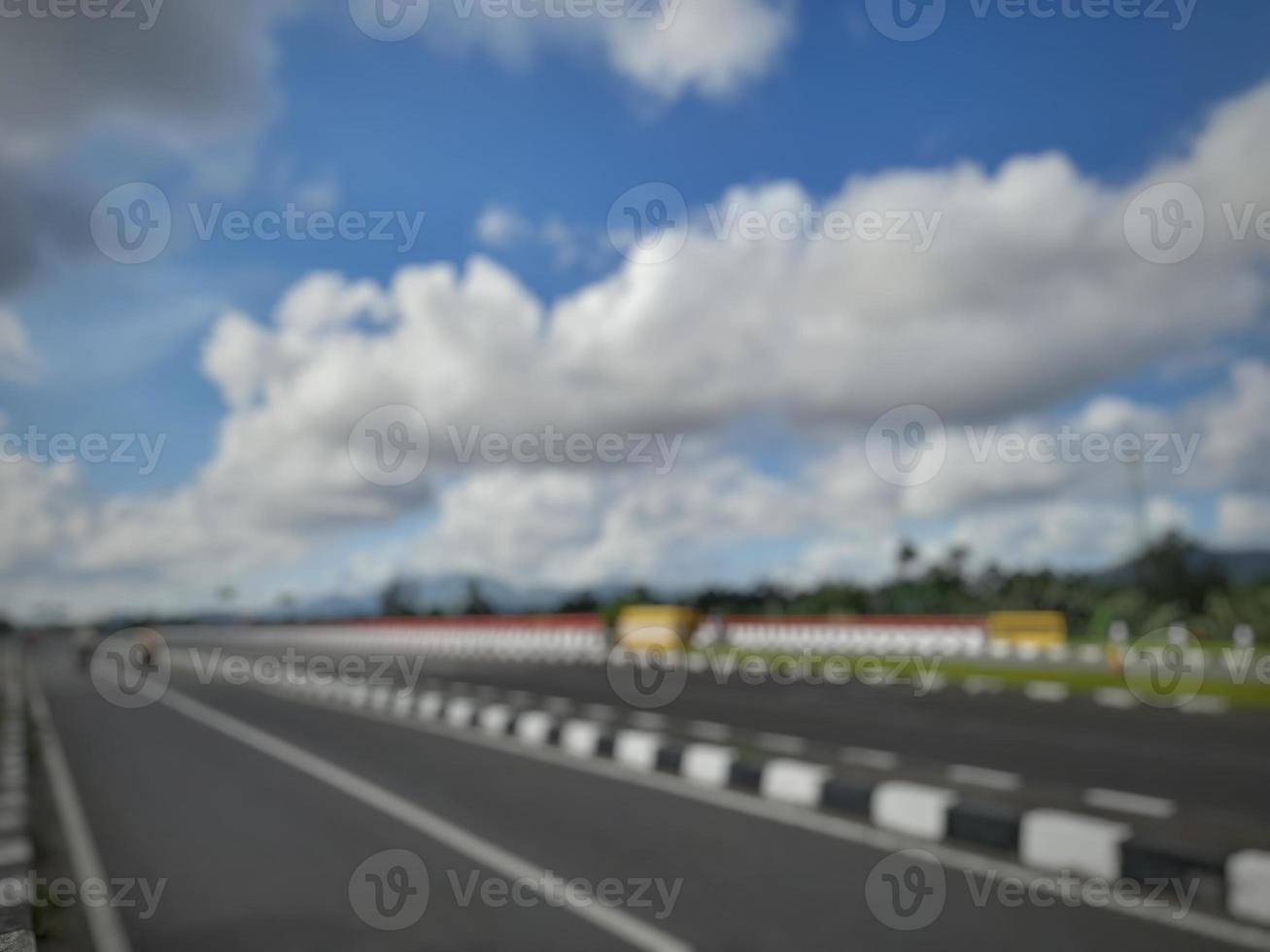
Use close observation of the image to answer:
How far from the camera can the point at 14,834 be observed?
Result: 27.7 ft

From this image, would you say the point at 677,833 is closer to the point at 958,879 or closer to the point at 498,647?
the point at 958,879

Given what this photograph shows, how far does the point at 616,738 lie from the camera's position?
1335cm

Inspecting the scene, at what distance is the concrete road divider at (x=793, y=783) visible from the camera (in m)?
9.39
